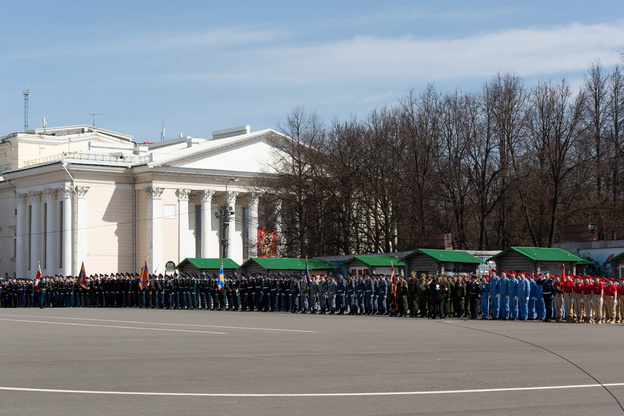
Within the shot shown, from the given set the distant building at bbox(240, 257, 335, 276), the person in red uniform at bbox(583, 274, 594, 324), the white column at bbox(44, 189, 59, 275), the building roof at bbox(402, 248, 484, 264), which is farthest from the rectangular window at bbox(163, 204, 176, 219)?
the person in red uniform at bbox(583, 274, 594, 324)

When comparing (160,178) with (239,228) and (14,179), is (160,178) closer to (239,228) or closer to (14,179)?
(239,228)

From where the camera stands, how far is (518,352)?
15.9m

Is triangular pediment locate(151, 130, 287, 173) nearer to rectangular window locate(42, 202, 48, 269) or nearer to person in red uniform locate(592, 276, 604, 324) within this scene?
rectangular window locate(42, 202, 48, 269)

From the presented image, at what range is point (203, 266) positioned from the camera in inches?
1924

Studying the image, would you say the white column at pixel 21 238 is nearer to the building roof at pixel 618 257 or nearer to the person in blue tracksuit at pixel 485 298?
the person in blue tracksuit at pixel 485 298

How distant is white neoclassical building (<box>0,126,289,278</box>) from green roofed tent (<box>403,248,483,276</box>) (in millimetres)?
30522

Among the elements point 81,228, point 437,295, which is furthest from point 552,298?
point 81,228

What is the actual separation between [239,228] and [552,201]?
31086 mm

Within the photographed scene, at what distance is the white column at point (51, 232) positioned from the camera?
70688mm

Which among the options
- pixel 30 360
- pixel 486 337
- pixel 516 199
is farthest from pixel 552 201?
pixel 30 360

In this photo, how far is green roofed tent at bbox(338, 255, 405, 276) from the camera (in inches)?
1628

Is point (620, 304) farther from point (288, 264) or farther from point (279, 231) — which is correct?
point (279, 231)

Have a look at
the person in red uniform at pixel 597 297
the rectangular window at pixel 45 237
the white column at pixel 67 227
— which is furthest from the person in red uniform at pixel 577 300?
the rectangular window at pixel 45 237

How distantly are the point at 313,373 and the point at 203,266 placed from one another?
36.8 m
